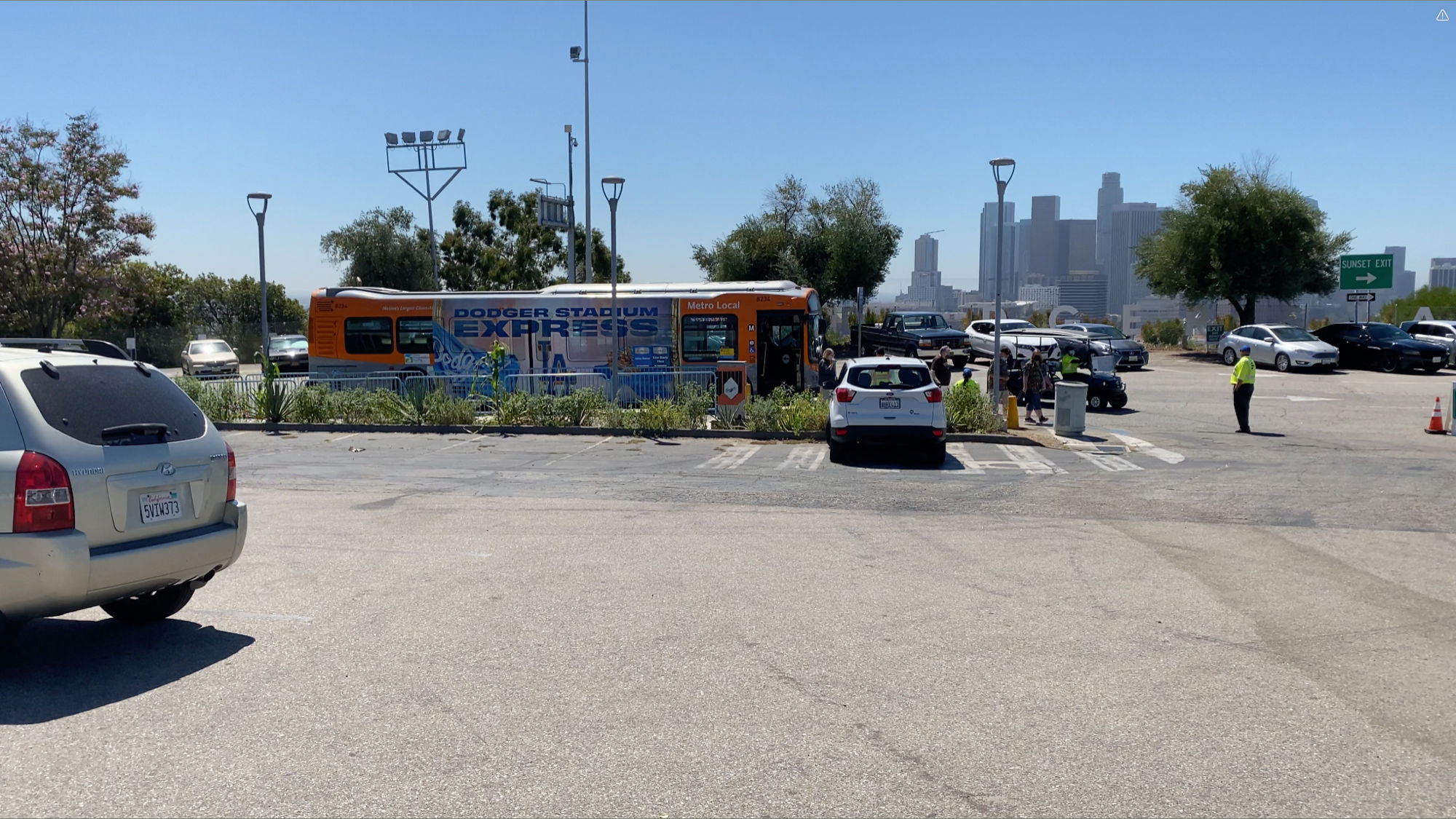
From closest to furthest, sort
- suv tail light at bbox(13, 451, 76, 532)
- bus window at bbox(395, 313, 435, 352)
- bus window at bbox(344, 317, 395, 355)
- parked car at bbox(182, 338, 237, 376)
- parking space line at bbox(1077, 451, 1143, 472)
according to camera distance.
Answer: suv tail light at bbox(13, 451, 76, 532)
parking space line at bbox(1077, 451, 1143, 472)
bus window at bbox(395, 313, 435, 352)
bus window at bbox(344, 317, 395, 355)
parked car at bbox(182, 338, 237, 376)

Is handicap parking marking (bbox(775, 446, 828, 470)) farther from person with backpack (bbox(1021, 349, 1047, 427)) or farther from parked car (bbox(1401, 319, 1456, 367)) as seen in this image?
parked car (bbox(1401, 319, 1456, 367))

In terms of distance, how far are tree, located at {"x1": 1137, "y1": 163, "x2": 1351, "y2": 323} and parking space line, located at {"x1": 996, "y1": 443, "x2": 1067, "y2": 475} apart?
29.2m

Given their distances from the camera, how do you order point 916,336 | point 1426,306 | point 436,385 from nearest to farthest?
point 436,385
point 916,336
point 1426,306

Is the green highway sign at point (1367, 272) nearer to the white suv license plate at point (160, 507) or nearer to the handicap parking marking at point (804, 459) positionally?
the handicap parking marking at point (804, 459)

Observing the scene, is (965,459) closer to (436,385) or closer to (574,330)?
(436,385)

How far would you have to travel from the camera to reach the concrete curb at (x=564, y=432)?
1889cm

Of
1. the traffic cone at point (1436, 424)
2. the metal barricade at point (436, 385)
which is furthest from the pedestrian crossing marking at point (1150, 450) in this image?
the metal barricade at point (436, 385)

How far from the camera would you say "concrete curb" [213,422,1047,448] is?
18891 millimetres

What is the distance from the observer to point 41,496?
5.40m

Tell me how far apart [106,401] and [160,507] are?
0.65 m

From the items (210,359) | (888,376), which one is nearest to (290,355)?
(210,359)

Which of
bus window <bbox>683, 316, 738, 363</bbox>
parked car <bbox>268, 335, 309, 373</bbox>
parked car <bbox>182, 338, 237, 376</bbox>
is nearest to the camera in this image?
bus window <bbox>683, 316, 738, 363</bbox>

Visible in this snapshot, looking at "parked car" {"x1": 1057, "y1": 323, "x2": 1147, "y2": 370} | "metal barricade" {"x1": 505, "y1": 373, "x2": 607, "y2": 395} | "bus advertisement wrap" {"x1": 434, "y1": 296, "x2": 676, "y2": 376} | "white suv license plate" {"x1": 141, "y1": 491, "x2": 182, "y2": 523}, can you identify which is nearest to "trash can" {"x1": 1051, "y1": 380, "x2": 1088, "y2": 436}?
"metal barricade" {"x1": 505, "y1": 373, "x2": 607, "y2": 395}

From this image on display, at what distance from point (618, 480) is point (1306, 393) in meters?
21.6
